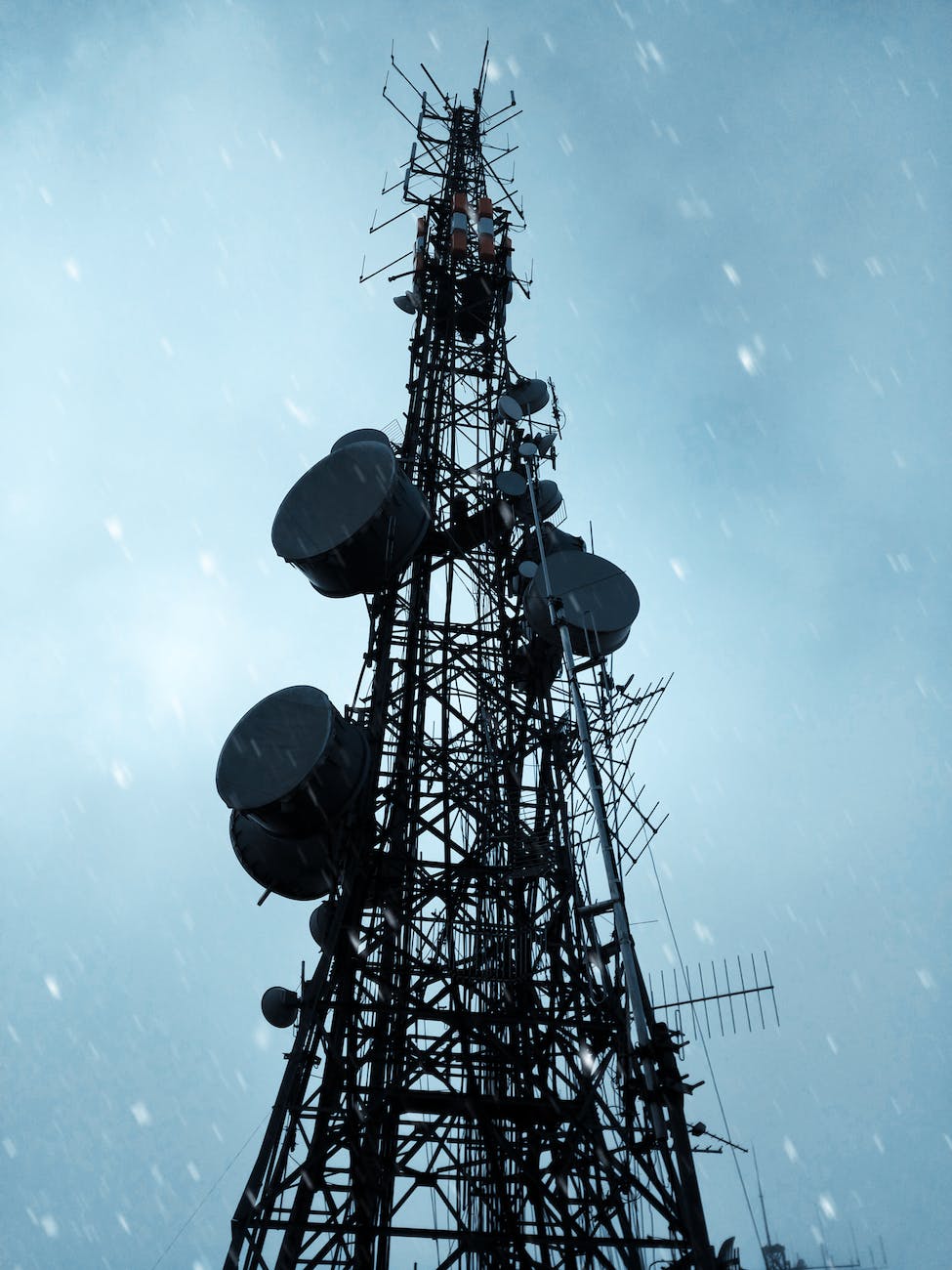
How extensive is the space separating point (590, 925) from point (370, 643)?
611 cm

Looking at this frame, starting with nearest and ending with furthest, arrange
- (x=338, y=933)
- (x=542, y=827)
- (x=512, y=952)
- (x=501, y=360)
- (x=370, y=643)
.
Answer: (x=338, y=933) → (x=512, y=952) → (x=542, y=827) → (x=370, y=643) → (x=501, y=360)

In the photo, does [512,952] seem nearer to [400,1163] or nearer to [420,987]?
[420,987]

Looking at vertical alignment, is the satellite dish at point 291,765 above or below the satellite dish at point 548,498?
below

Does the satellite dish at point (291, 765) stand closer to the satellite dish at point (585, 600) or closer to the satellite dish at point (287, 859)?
the satellite dish at point (287, 859)

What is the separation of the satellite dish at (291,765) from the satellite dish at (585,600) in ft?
14.2

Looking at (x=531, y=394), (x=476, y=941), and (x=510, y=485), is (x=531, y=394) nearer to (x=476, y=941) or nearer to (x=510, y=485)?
(x=510, y=485)

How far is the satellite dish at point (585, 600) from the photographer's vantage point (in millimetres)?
15453

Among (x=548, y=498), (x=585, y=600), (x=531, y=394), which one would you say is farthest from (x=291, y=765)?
(x=531, y=394)

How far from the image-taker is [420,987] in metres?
12.9

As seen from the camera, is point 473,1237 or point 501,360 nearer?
point 473,1237

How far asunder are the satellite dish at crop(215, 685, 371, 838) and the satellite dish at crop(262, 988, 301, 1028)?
207cm

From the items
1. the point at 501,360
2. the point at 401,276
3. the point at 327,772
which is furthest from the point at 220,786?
the point at 401,276

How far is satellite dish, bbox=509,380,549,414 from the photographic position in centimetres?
1988

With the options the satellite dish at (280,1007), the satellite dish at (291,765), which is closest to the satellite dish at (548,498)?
the satellite dish at (291,765)
